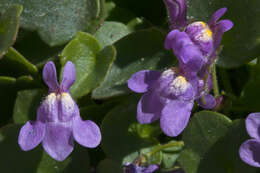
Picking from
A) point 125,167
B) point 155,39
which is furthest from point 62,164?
point 155,39

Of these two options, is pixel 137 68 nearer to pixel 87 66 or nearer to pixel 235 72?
pixel 87 66

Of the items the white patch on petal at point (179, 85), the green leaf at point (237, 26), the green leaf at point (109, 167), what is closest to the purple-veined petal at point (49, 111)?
the green leaf at point (109, 167)

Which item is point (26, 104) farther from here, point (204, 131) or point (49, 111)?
point (204, 131)

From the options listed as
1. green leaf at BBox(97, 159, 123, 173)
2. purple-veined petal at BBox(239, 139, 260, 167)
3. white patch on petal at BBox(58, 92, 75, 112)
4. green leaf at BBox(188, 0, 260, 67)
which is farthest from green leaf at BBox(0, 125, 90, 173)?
green leaf at BBox(188, 0, 260, 67)

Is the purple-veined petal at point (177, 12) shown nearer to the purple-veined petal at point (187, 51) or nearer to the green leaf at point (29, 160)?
the purple-veined petal at point (187, 51)

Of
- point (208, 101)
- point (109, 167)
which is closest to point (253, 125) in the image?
point (208, 101)

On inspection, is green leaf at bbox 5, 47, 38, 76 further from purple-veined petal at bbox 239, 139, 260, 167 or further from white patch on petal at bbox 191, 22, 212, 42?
purple-veined petal at bbox 239, 139, 260, 167
